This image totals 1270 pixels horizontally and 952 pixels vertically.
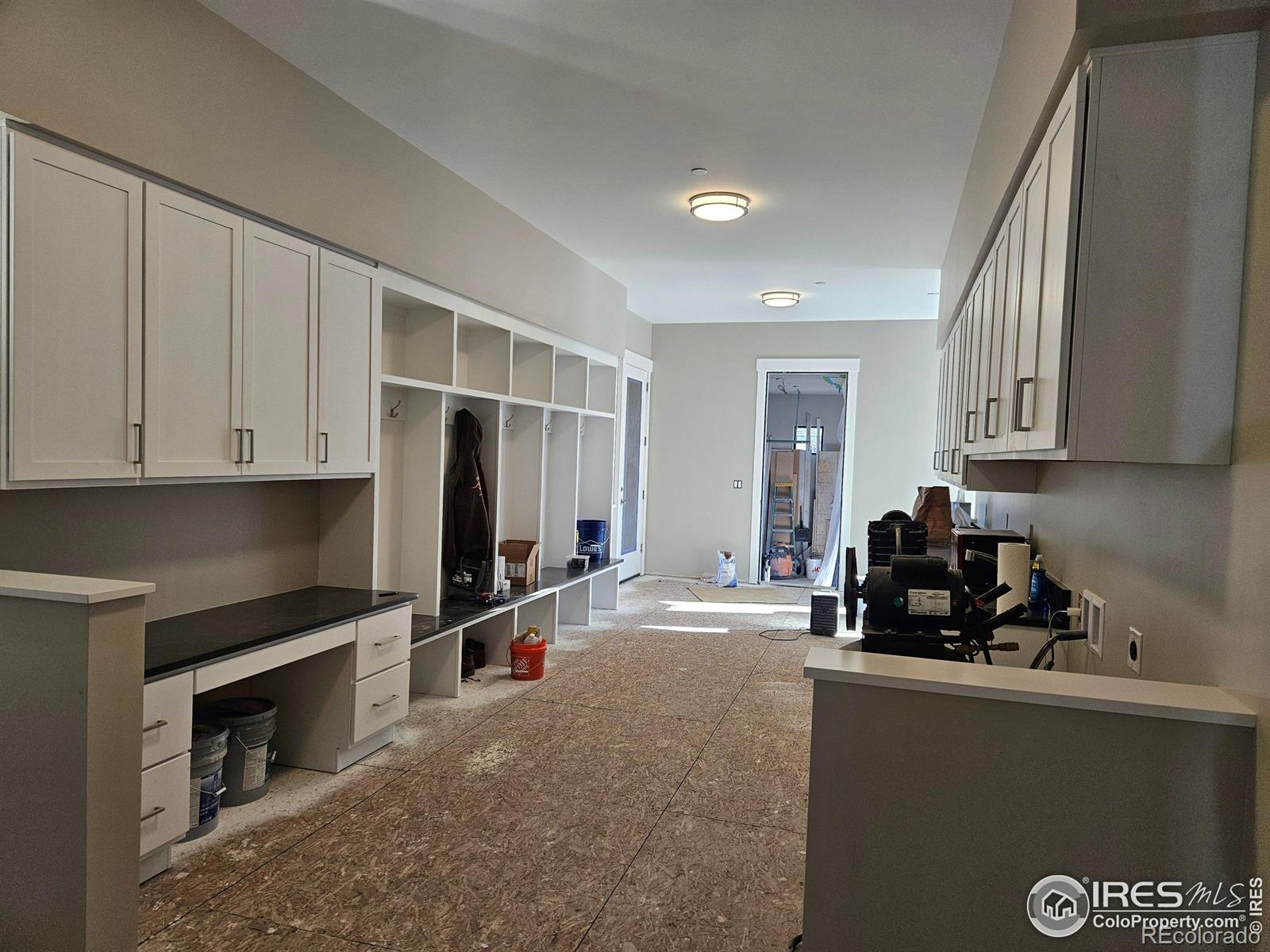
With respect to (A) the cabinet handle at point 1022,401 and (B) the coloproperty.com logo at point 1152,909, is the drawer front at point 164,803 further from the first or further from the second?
(A) the cabinet handle at point 1022,401

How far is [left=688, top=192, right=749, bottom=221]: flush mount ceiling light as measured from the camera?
173 inches

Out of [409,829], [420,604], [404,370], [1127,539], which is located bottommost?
[409,829]

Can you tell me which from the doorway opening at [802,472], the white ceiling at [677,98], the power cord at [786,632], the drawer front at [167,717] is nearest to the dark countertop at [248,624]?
the drawer front at [167,717]

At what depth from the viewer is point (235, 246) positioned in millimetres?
2822

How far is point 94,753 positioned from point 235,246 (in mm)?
1756

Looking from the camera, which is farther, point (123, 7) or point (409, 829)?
point (409, 829)

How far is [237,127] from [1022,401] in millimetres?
2811

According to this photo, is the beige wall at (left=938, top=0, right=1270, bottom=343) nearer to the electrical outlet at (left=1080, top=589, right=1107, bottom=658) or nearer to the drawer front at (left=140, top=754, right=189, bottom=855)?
the electrical outlet at (left=1080, top=589, right=1107, bottom=658)

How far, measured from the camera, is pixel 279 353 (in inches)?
120

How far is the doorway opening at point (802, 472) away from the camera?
838 centimetres

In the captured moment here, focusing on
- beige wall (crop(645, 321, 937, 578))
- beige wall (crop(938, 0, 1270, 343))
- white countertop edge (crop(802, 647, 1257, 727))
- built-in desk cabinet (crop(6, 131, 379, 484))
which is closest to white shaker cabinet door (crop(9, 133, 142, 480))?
built-in desk cabinet (crop(6, 131, 379, 484))

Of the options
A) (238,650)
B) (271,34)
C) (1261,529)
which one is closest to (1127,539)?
(1261,529)

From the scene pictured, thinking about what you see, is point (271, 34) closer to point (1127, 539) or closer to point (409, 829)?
point (409, 829)

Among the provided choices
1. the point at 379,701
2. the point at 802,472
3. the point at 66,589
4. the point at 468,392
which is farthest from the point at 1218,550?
the point at 802,472
